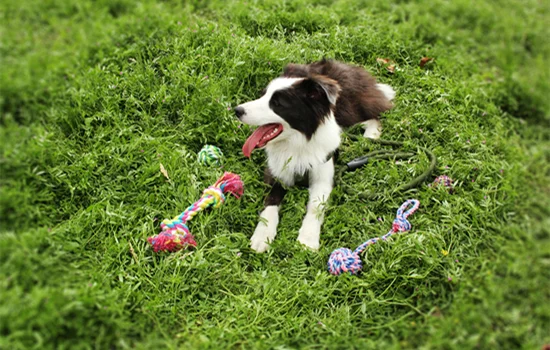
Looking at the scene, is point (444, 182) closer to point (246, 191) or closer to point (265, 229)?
point (265, 229)

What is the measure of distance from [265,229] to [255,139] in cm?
61

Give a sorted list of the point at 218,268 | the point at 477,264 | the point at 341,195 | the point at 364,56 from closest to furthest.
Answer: the point at 477,264
the point at 218,268
the point at 341,195
the point at 364,56

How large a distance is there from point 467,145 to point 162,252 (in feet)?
7.46

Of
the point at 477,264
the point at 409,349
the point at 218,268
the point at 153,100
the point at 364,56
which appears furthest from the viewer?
the point at 364,56

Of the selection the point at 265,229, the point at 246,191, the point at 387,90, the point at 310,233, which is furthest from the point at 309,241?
the point at 387,90

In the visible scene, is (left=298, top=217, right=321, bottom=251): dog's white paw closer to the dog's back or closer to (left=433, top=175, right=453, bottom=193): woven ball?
(left=433, top=175, right=453, bottom=193): woven ball

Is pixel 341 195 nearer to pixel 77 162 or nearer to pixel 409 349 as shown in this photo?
pixel 409 349

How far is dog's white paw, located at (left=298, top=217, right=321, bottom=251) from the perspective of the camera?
3.21 meters

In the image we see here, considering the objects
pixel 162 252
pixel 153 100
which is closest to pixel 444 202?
pixel 162 252

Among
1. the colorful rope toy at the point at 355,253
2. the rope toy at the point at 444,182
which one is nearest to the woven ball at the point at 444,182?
the rope toy at the point at 444,182

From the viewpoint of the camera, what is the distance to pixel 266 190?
11.9 feet

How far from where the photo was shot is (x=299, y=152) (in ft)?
11.5

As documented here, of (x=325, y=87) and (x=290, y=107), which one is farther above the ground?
(x=325, y=87)

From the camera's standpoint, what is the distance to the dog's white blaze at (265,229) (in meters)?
3.19
